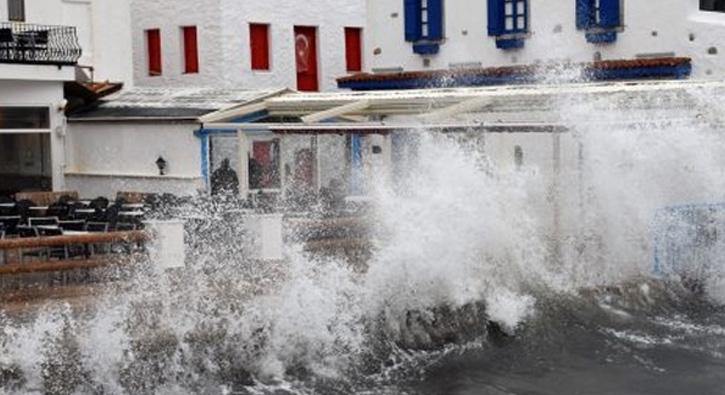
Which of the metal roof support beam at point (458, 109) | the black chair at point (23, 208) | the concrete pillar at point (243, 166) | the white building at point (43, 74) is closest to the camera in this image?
the black chair at point (23, 208)

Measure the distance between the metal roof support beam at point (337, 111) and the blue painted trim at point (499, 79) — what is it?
5.44m

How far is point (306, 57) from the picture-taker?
36250mm

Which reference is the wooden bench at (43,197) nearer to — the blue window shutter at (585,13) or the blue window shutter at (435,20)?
the blue window shutter at (435,20)

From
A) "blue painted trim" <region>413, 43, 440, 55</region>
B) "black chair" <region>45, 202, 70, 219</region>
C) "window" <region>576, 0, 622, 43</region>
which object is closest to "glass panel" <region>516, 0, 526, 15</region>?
"window" <region>576, 0, 622, 43</region>

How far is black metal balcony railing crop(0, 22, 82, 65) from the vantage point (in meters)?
26.9

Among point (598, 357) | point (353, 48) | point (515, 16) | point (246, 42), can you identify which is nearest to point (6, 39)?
point (246, 42)

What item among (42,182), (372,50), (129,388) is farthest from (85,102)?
(129,388)

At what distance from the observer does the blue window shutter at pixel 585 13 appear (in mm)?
28938

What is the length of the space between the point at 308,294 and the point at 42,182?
12780 millimetres

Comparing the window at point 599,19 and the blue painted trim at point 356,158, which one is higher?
the window at point 599,19

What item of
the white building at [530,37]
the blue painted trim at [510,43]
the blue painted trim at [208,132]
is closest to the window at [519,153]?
the white building at [530,37]

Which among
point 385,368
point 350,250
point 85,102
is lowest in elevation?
point 385,368

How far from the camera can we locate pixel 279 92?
28.0 m

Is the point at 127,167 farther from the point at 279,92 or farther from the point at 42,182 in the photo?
the point at 279,92
